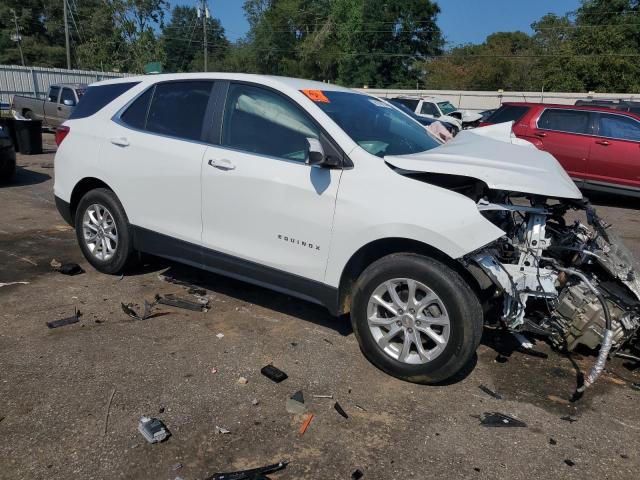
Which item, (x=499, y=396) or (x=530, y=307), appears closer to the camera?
(x=499, y=396)

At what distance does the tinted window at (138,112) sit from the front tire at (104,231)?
2.24ft

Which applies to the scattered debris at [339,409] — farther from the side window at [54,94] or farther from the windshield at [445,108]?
the side window at [54,94]

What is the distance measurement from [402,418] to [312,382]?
645 mm

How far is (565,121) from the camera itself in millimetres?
10094

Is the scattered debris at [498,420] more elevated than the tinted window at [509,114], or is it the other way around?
the tinted window at [509,114]

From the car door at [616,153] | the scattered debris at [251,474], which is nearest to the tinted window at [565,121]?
the car door at [616,153]

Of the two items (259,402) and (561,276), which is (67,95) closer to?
(259,402)

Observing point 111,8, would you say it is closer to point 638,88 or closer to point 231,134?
point 638,88

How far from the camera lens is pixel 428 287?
3229 millimetres

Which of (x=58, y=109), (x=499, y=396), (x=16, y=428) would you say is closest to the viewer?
(x=16, y=428)

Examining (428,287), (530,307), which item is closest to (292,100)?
(428,287)

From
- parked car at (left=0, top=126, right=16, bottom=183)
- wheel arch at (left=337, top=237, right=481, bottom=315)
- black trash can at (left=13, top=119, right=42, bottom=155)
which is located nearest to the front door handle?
wheel arch at (left=337, top=237, right=481, bottom=315)

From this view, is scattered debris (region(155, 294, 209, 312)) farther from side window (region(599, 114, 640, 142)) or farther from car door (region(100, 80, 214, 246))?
side window (region(599, 114, 640, 142))

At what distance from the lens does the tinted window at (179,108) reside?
4.25 metres
